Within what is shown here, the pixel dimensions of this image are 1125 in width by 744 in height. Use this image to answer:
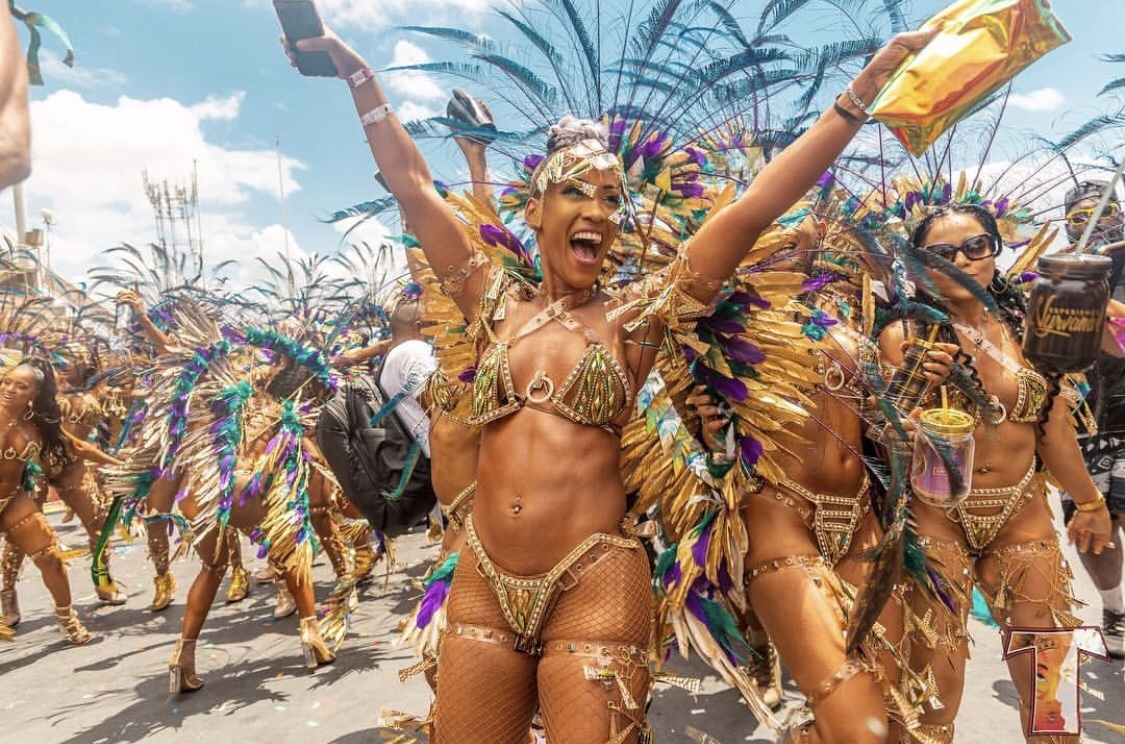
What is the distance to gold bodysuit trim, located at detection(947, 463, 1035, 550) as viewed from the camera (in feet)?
9.15

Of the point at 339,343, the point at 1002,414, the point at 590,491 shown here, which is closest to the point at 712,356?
the point at 590,491

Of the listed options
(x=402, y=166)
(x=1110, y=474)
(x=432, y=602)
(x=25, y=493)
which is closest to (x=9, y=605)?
(x=25, y=493)

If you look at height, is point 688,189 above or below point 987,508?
above

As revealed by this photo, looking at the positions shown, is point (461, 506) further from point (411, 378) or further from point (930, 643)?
point (930, 643)

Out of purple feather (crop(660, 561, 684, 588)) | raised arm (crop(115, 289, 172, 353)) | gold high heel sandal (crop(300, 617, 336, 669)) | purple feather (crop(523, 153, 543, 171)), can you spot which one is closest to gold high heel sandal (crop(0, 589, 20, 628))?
raised arm (crop(115, 289, 172, 353))

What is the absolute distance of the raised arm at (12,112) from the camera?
109cm

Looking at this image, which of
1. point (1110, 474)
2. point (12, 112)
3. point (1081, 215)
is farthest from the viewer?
point (1110, 474)

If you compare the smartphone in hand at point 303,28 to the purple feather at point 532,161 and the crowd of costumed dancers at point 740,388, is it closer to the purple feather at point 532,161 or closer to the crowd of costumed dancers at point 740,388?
the crowd of costumed dancers at point 740,388

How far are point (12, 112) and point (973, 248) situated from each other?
3.08 meters

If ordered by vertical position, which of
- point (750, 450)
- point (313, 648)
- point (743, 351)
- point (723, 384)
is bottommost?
point (313, 648)

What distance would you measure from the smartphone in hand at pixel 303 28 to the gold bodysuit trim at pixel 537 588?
1618 millimetres

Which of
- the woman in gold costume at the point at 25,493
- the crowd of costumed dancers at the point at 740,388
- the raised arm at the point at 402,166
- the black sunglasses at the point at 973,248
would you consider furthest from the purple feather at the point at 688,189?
the woman in gold costume at the point at 25,493

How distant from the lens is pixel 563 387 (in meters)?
1.96

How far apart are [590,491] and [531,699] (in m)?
0.65
